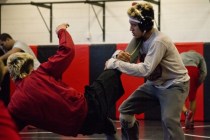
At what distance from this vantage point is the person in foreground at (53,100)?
321cm

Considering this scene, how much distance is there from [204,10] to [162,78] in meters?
5.71

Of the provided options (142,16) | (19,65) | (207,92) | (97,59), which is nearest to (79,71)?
(97,59)

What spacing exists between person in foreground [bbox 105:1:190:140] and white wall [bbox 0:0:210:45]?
552cm

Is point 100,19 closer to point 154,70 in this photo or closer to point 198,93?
point 198,93

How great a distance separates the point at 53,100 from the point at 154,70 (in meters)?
1.02

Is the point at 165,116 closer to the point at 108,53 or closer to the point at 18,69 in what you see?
the point at 18,69

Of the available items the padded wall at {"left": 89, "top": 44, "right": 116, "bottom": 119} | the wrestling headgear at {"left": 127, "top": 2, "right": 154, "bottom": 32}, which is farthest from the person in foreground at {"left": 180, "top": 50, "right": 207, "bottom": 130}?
the wrestling headgear at {"left": 127, "top": 2, "right": 154, "bottom": 32}

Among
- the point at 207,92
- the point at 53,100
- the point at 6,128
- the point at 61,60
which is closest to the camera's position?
the point at 6,128

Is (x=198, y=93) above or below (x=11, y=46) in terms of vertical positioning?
below

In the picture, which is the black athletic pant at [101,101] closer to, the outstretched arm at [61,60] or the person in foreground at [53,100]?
the person in foreground at [53,100]

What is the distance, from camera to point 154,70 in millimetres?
3881

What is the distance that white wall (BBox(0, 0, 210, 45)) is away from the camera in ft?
30.8

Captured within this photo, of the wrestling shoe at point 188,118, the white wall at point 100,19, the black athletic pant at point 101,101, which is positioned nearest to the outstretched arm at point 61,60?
the black athletic pant at point 101,101

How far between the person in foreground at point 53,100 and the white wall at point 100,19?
618cm
